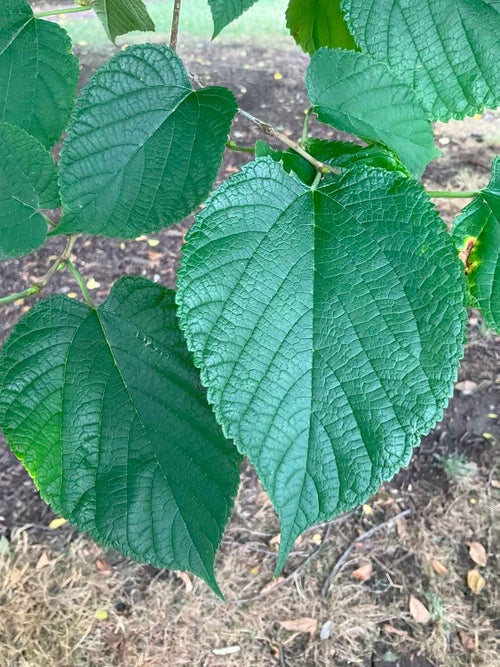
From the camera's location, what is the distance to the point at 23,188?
2.29ft

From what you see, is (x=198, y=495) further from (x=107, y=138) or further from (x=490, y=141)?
(x=490, y=141)

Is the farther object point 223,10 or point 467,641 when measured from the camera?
point 467,641

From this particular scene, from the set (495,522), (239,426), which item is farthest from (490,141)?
(239,426)

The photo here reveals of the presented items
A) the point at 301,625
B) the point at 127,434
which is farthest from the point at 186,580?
the point at 127,434

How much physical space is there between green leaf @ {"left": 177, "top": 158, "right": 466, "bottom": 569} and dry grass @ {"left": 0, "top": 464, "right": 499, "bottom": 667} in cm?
156

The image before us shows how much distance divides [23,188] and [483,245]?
49 centimetres

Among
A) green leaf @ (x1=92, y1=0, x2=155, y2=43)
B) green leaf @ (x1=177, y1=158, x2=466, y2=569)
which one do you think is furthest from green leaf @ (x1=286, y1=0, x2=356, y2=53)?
green leaf @ (x1=177, y1=158, x2=466, y2=569)

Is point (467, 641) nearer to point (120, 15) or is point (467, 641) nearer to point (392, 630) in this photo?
point (392, 630)

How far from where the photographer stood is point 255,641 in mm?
1880

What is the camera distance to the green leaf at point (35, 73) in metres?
0.81

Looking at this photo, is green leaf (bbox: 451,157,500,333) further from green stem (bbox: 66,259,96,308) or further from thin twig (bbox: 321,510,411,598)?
thin twig (bbox: 321,510,411,598)

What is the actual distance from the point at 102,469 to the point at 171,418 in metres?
0.09

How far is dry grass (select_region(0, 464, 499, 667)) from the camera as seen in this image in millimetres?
1860

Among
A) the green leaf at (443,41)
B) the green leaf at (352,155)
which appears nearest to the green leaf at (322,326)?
the green leaf at (352,155)
